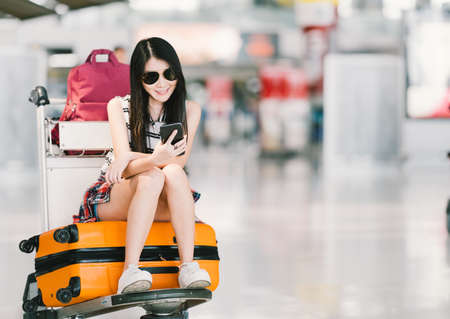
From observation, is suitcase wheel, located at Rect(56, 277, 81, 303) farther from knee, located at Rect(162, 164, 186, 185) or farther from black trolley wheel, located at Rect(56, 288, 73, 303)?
knee, located at Rect(162, 164, 186, 185)

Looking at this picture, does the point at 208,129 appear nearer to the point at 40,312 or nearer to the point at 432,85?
the point at 432,85

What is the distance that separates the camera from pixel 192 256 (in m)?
2.37

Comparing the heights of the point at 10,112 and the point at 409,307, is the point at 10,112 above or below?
above

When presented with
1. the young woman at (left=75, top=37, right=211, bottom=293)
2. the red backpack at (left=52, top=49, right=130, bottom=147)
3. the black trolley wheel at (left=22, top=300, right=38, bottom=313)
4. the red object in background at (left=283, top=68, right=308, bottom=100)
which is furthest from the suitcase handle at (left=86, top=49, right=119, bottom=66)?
the red object in background at (left=283, top=68, right=308, bottom=100)

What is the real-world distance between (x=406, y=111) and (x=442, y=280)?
30.3 feet

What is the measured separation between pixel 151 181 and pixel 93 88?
694 mm

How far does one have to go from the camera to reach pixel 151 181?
2.33 meters

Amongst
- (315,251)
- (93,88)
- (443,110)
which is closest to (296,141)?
(443,110)

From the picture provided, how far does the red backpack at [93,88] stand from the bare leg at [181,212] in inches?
24.8

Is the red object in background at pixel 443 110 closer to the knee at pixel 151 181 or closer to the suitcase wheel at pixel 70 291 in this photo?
the knee at pixel 151 181

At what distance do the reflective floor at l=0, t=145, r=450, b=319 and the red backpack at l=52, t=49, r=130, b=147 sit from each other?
0.81 metres

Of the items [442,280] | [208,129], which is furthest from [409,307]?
[208,129]

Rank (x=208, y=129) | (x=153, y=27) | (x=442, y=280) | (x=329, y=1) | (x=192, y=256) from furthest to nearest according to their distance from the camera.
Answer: (x=208, y=129), (x=153, y=27), (x=329, y=1), (x=442, y=280), (x=192, y=256)

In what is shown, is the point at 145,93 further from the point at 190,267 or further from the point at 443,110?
the point at 443,110
